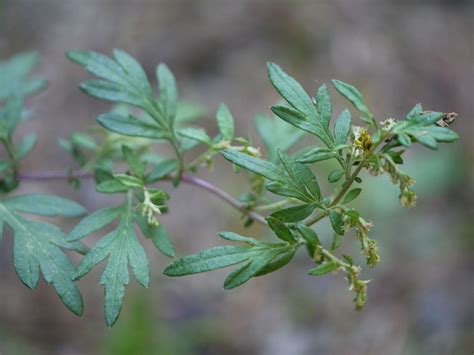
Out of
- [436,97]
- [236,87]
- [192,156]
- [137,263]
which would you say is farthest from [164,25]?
[137,263]

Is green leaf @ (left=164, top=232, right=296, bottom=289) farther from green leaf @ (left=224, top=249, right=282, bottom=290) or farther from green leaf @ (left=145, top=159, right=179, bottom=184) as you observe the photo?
green leaf @ (left=145, top=159, right=179, bottom=184)

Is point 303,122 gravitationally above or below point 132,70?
above

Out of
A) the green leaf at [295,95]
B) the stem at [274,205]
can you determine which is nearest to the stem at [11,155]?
the stem at [274,205]

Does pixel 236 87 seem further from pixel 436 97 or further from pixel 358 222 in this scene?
pixel 358 222

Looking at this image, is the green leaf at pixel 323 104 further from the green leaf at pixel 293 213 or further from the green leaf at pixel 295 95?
the green leaf at pixel 293 213

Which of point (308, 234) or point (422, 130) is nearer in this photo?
point (422, 130)

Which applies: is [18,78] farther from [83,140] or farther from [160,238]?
[160,238]

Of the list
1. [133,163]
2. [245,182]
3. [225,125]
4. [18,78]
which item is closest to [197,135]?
[225,125]
